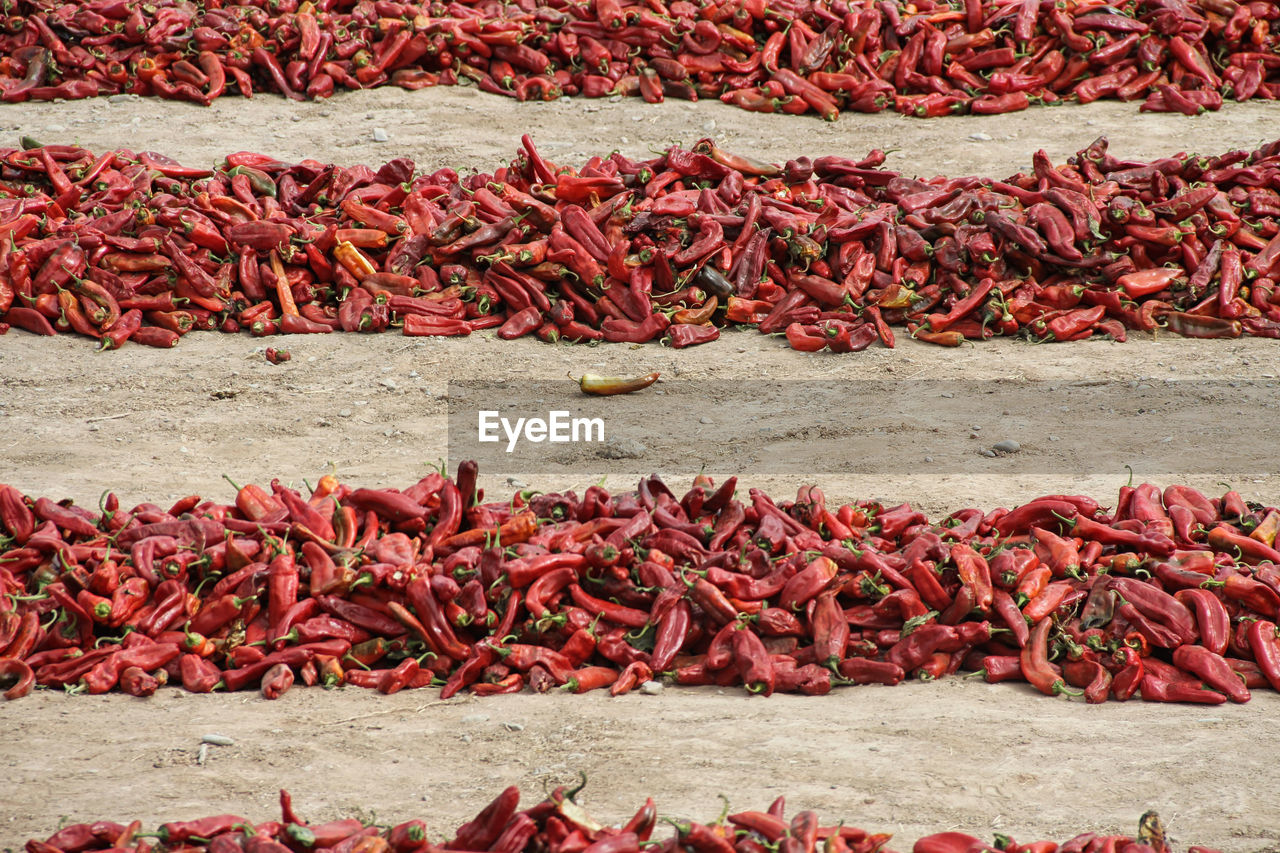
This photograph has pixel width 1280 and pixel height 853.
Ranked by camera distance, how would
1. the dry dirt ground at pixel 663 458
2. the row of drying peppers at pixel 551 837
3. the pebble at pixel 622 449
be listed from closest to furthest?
1. the row of drying peppers at pixel 551 837
2. the dry dirt ground at pixel 663 458
3. the pebble at pixel 622 449

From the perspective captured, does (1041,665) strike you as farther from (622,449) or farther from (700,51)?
(700,51)

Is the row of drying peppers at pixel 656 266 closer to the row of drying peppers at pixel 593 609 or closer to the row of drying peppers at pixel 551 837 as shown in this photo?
the row of drying peppers at pixel 593 609

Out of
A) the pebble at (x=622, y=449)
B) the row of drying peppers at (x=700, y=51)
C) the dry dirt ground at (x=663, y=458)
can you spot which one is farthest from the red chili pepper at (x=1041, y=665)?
the row of drying peppers at (x=700, y=51)

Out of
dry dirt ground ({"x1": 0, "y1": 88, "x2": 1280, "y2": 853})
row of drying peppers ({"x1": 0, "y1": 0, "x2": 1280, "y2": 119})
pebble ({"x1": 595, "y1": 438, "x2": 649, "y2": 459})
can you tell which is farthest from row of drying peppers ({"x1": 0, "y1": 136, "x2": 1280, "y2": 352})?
row of drying peppers ({"x1": 0, "y1": 0, "x2": 1280, "y2": 119})

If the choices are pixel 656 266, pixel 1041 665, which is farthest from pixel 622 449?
pixel 1041 665

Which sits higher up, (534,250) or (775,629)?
(534,250)

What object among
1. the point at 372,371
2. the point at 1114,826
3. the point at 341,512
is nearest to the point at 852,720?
the point at 1114,826

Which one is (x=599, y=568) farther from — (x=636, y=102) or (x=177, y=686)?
(x=636, y=102)
